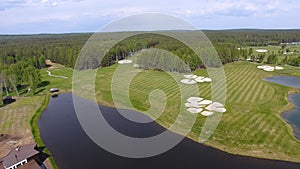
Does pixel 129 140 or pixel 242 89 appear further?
pixel 242 89

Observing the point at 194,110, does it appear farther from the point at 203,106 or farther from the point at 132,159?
the point at 132,159

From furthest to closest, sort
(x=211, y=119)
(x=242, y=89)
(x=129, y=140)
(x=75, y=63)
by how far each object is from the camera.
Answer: (x=75, y=63) < (x=242, y=89) < (x=211, y=119) < (x=129, y=140)

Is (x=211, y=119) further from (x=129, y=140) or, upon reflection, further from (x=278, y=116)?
(x=129, y=140)

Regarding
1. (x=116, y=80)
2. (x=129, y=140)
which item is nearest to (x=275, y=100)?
(x=129, y=140)

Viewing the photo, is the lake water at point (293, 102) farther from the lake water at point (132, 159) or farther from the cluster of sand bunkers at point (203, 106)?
the lake water at point (132, 159)

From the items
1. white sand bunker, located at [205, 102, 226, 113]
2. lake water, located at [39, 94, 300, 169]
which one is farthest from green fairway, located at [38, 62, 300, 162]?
lake water, located at [39, 94, 300, 169]

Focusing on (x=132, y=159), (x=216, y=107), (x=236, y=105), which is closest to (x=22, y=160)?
(x=132, y=159)

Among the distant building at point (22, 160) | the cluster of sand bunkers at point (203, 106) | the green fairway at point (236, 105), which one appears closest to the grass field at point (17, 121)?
the distant building at point (22, 160)
